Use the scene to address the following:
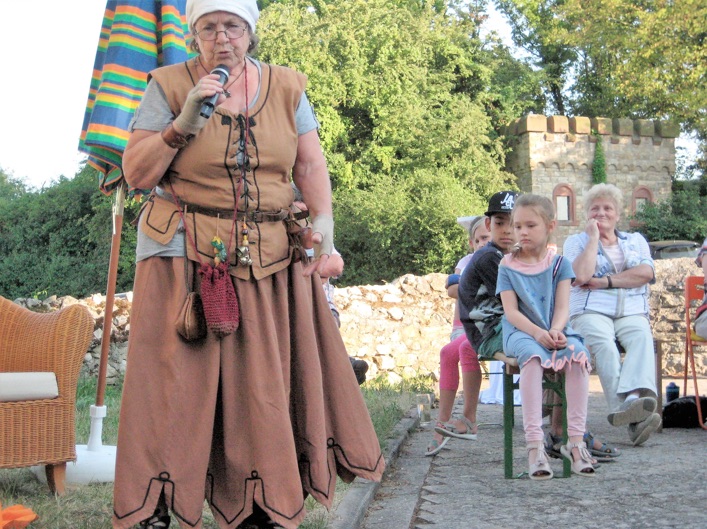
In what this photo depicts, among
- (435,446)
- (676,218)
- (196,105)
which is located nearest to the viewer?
(196,105)

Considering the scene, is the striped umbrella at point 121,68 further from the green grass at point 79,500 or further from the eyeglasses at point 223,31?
the eyeglasses at point 223,31

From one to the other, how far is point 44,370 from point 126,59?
1.53 m

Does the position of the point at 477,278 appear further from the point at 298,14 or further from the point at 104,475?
the point at 298,14

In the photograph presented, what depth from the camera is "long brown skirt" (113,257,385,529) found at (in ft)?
9.12

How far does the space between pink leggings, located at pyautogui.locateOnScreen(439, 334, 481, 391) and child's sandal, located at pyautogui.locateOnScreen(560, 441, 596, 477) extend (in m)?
0.98

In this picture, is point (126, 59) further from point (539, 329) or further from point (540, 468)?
point (540, 468)

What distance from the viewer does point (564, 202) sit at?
31734mm

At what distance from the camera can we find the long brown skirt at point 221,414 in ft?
9.12

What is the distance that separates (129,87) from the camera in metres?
4.45

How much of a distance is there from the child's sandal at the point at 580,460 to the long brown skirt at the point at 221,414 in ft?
7.36

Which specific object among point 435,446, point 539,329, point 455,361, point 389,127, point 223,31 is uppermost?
point 389,127

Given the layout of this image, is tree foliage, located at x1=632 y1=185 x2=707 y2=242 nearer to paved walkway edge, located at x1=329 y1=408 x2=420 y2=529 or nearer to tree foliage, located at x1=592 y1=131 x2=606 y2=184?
tree foliage, located at x1=592 y1=131 x2=606 y2=184

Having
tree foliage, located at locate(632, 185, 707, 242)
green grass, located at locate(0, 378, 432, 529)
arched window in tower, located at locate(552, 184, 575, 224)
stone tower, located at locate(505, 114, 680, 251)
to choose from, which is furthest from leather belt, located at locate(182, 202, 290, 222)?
arched window in tower, located at locate(552, 184, 575, 224)

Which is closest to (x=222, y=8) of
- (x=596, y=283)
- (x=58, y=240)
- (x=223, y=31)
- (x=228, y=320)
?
(x=223, y=31)
